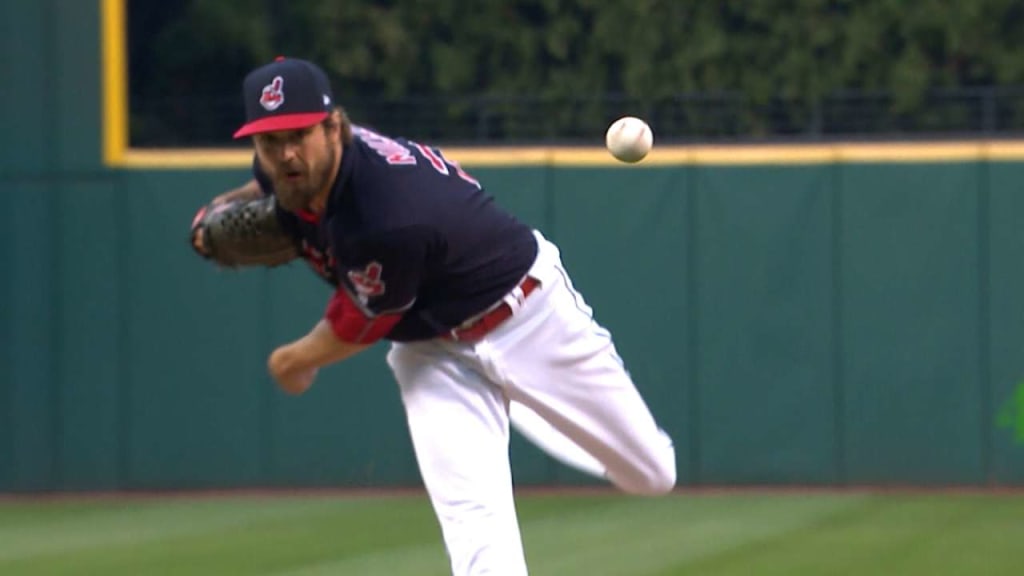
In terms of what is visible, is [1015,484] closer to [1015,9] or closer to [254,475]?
[1015,9]

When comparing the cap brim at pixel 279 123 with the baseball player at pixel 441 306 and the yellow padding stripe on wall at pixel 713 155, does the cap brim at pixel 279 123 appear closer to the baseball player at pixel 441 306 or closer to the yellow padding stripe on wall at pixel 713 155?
the baseball player at pixel 441 306

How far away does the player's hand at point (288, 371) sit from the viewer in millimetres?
5453

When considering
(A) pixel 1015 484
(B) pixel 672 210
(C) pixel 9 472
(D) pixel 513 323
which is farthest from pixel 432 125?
(D) pixel 513 323

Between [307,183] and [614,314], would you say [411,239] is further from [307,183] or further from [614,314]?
[614,314]

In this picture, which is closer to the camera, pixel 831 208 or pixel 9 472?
pixel 831 208

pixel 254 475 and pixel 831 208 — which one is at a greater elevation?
pixel 831 208

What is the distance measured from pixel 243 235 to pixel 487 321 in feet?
2.58

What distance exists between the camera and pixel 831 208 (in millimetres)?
11562

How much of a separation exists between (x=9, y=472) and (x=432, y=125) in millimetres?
3694

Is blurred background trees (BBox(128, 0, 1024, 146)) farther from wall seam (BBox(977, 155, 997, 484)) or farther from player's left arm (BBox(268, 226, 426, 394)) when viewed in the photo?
player's left arm (BBox(268, 226, 426, 394))

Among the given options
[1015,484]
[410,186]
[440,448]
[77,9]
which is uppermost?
[77,9]

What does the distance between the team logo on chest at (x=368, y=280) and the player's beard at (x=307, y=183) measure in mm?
249

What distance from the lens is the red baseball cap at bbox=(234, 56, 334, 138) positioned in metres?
4.94

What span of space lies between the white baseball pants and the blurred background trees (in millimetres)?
6279
